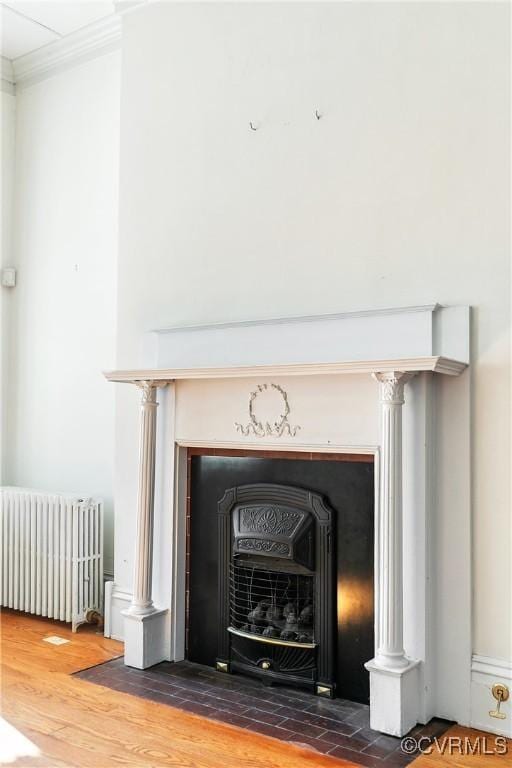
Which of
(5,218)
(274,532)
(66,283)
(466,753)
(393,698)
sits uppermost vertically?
(5,218)

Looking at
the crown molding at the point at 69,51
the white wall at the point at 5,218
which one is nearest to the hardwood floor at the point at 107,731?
the white wall at the point at 5,218

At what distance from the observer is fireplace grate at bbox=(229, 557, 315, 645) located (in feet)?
11.0

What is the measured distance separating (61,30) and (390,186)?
2.84 metres

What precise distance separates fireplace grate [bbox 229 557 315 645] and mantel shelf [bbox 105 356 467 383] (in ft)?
3.06

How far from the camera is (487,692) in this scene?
2.94 m

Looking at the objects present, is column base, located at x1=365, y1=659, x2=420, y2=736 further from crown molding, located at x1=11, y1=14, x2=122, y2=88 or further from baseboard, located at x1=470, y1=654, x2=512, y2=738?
crown molding, located at x1=11, y1=14, x2=122, y2=88

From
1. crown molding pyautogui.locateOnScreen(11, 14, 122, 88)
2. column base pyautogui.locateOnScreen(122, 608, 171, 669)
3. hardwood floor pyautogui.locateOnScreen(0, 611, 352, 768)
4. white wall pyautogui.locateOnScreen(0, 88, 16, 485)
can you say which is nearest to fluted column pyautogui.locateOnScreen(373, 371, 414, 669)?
hardwood floor pyautogui.locateOnScreen(0, 611, 352, 768)

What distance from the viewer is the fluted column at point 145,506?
373cm

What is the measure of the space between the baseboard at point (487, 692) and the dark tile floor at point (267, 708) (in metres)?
0.15

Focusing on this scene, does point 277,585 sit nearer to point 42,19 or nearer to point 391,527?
point 391,527

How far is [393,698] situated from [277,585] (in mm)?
760

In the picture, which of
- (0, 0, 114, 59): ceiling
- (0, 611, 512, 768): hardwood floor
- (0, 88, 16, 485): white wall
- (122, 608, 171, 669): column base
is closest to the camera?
(0, 611, 512, 768): hardwood floor

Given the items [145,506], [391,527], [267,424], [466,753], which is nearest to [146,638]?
[145,506]

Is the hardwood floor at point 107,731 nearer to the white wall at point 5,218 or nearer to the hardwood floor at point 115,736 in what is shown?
the hardwood floor at point 115,736
